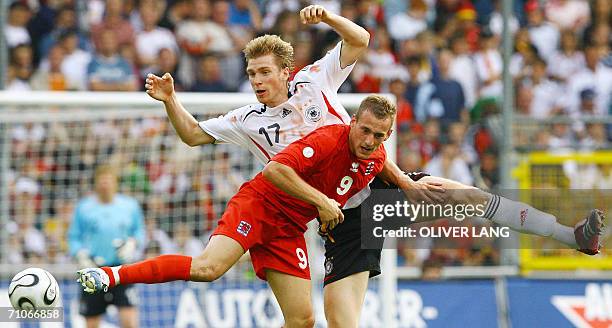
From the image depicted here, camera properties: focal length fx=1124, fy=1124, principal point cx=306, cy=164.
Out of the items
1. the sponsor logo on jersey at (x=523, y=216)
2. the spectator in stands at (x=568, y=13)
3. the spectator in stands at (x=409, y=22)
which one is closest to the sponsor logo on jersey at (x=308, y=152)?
→ the sponsor logo on jersey at (x=523, y=216)

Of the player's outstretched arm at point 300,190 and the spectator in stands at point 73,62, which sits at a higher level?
the spectator in stands at point 73,62

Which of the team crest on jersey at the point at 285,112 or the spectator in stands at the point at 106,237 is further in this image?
the spectator in stands at the point at 106,237

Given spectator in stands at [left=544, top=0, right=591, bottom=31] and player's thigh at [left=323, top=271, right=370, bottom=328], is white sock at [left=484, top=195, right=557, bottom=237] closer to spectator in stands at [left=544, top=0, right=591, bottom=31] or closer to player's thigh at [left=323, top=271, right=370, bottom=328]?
player's thigh at [left=323, top=271, right=370, bottom=328]

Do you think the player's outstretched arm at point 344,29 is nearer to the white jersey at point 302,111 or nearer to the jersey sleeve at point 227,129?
the white jersey at point 302,111

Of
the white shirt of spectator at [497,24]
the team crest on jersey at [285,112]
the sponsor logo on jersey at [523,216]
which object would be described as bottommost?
the sponsor logo on jersey at [523,216]

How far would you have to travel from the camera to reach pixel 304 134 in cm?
770

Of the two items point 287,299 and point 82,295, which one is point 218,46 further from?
point 287,299

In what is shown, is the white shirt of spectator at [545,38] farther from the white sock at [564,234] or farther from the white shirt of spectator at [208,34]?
the white sock at [564,234]

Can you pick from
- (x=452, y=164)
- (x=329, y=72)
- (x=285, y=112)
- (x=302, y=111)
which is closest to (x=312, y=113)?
(x=302, y=111)

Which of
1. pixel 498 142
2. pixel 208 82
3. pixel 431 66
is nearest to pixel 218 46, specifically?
pixel 208 82

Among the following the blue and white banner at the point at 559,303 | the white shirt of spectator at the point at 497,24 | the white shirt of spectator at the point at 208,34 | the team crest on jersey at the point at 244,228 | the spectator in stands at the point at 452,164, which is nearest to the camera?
the team crest on jersey at the point at 244,228

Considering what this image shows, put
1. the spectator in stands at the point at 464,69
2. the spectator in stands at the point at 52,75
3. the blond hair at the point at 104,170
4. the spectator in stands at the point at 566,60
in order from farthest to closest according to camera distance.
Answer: the spectator in stands at the point at 566,60 < the spectator in stands at the point at 464,69 < the spectator in stands at the point at 52,75 < the blond hair at the point at 104,170

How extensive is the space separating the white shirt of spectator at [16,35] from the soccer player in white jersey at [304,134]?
20.2ft

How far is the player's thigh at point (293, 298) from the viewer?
7586 mm
